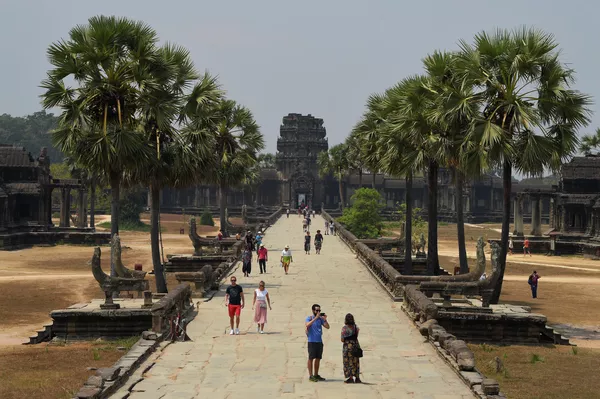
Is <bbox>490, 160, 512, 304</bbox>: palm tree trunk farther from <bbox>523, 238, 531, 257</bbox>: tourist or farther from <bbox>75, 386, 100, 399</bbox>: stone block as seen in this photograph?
<bbox>523, 238, 531, 257</bbox>: tourist

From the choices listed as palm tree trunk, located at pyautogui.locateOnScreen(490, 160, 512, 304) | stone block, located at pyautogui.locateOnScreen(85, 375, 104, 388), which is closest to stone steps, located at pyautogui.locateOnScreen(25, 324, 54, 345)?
stone block, located at pyautogui.locateOnScreen(85, 375, 104, 388)

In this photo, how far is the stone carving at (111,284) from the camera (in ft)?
77.5

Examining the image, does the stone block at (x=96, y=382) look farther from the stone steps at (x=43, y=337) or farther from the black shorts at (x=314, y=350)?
the stone steps at (x=43, y=337)

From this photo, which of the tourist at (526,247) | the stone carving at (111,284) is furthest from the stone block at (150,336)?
the tourist at (526,247)

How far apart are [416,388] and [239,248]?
29215mm

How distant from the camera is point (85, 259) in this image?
5300 centimetres

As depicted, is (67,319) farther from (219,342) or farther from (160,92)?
(160,92)

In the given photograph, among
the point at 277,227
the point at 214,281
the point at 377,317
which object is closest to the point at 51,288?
the point at 214,281

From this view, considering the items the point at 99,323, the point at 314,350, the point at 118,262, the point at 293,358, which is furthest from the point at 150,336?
the point at 118,262

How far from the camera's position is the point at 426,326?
2061 cm

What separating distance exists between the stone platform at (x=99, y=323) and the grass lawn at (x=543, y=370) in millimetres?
8452

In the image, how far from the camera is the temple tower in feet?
388

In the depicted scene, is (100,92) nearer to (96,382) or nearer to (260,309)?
(260,309)

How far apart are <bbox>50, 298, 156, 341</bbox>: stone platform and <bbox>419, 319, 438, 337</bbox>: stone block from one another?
6.96 metres
